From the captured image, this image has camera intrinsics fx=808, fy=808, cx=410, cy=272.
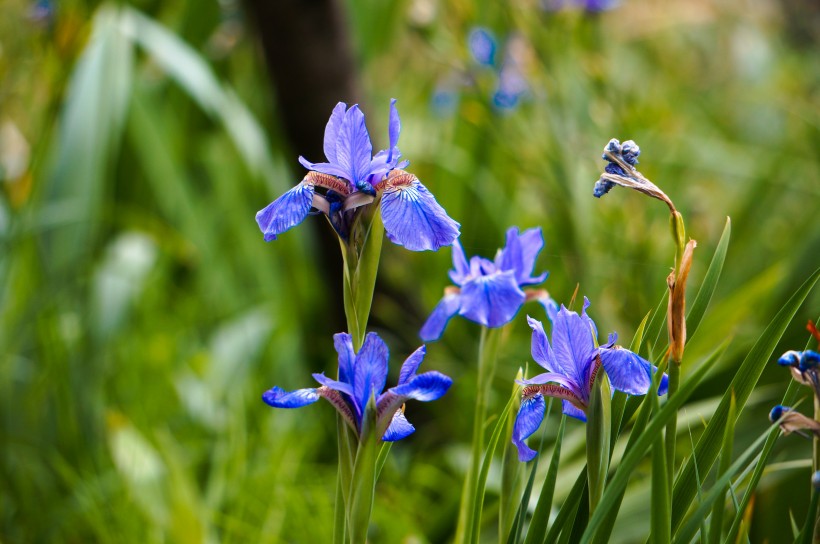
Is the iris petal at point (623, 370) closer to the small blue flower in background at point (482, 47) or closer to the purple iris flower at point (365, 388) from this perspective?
the purple iris flower at point (365, 388)

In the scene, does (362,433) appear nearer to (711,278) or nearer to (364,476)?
(364,476)

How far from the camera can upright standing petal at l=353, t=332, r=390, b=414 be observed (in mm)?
517

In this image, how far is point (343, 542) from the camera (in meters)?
0.55

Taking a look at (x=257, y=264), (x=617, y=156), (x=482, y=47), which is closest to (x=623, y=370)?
(x=617, y=156)

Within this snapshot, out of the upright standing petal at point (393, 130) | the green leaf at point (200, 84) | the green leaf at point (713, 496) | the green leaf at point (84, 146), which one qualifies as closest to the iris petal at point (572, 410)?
the green leaf at point (713, 496)

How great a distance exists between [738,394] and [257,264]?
1.82 metres

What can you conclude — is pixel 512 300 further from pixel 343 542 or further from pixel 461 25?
pixel 461 25

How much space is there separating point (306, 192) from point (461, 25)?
1.38 meters

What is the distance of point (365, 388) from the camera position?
52 cm

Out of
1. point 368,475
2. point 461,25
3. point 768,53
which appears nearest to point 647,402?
point 368,475

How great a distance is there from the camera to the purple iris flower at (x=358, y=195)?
0.53 metres

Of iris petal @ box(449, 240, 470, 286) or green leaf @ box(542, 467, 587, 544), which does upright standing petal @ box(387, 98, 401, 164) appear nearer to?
iris petal @ box(449, 240, 470, 286)

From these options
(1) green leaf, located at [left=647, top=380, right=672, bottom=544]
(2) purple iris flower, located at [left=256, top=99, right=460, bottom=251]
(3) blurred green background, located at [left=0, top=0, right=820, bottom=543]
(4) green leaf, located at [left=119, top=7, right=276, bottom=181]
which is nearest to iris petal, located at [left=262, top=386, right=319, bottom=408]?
(2) purple iris flower, located at [left=256, top=99, right=460, bottom=251]

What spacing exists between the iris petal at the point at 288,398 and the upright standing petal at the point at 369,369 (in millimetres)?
28
